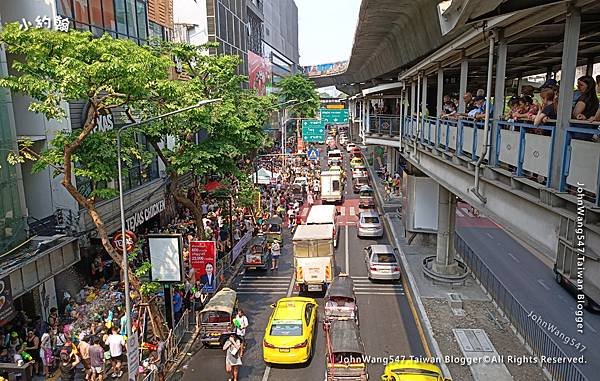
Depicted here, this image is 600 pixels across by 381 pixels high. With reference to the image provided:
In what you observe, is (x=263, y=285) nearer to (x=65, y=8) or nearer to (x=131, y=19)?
(x=65, y=8)

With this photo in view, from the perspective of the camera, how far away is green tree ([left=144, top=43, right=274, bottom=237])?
60.0 feet

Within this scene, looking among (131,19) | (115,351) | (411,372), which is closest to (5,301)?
(115,351)

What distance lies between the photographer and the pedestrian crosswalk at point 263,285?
71.7ft

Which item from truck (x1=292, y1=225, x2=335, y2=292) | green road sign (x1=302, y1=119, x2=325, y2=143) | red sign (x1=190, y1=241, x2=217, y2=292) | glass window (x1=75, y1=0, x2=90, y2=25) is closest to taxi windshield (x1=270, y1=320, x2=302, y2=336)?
red sign (x1=190, y1=241, x2=217, y2=292)

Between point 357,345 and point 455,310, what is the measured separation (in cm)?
644

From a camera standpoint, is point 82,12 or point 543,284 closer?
point 82,12

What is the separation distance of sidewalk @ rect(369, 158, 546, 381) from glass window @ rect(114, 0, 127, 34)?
57.4 feet

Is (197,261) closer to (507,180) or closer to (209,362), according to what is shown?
(209,362)

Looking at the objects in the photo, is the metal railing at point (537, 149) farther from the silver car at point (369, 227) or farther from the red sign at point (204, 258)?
the silver car at point (369, 227)

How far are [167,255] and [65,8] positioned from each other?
10230 mm

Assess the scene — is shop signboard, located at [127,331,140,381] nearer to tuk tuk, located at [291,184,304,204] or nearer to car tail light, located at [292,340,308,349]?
car tail light, located at [292,340,308,349]

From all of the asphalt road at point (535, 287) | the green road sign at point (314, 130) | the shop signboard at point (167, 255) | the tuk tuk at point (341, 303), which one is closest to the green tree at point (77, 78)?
the shop signboard at point (167, 255)

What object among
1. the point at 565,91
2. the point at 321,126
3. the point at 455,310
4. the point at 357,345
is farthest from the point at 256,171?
the point at 565,91

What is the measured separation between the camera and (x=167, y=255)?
15.4 meters
